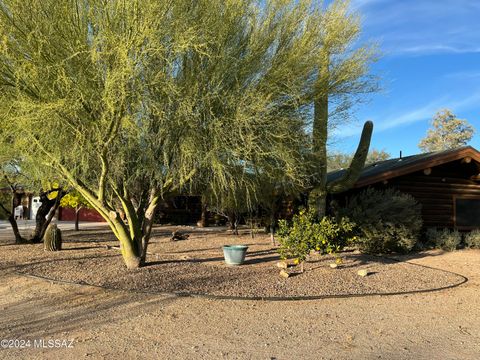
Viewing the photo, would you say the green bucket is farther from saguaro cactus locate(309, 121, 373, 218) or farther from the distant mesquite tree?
the distant mesquite tree

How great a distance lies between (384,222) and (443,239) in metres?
2.87

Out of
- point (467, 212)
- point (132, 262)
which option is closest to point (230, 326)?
point (132, 262)

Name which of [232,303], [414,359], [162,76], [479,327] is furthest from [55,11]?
[479,327]

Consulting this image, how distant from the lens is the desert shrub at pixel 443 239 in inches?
572

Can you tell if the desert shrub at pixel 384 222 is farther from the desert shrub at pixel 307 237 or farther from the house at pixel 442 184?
the desert shrub at pixel 307 237

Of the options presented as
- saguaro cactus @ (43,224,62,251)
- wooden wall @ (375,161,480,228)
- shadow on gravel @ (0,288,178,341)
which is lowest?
shadow on gravel @ (0,288,178,341)

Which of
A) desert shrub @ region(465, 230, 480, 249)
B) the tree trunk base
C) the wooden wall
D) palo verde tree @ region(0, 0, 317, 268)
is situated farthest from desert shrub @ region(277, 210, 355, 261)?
desert shrub @ region(465, 230, 480, 249)

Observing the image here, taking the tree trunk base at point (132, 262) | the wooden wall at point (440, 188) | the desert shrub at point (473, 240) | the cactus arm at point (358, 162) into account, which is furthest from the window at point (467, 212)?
the tree trunk base at point (132, 262)

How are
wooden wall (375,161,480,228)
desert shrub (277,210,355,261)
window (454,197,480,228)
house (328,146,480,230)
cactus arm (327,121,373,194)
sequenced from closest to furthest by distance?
1. desert shrub (277,210,355,261)
2. cactus arm (327,121,373,194)
3. house (328,146,480,230)
4. wooden wall (375,161,480,228)
5. window (454,197,480,228)

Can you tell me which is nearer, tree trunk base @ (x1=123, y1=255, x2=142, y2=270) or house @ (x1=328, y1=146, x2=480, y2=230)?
tree trunk base @ (x1=123, y1=255, x2=142, y2=270)

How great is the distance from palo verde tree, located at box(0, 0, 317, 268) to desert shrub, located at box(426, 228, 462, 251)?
8084mm

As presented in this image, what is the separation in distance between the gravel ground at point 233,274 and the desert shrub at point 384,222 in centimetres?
78

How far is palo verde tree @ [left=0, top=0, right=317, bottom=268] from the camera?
7.37m

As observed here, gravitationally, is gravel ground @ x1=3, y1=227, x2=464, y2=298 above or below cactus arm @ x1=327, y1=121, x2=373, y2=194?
below
